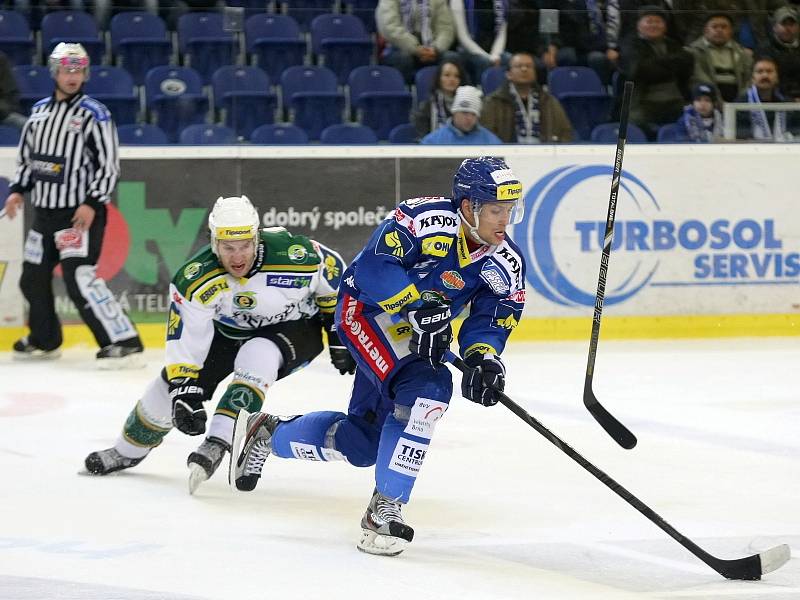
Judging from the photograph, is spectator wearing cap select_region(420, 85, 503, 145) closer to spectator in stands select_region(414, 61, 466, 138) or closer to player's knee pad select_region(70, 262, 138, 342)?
Answer: spectator in stands select_region(414, 61, 466, 138)

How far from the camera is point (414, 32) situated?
8797 mm

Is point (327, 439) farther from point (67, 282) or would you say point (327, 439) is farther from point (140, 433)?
point (67, 282)

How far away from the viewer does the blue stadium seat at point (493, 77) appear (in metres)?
8.66

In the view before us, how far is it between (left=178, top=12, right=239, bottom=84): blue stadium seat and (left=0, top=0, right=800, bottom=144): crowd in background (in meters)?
0.09

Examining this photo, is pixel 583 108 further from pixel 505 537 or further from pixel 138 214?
pixel 505 537

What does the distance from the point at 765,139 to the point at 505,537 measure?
565 cm

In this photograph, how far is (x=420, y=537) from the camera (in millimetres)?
4059

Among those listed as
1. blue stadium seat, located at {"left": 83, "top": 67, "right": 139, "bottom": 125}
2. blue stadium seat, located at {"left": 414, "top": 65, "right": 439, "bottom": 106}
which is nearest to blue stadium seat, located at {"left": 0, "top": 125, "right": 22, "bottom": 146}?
blue stadium seat, located at {"left": 83, "top": 67, "right": 139, "bottom": 125}

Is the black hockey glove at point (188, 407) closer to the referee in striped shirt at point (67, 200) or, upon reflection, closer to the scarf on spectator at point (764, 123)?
the referee in striped shirt at point (67, 200)

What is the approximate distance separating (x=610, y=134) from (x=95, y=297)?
3370mm

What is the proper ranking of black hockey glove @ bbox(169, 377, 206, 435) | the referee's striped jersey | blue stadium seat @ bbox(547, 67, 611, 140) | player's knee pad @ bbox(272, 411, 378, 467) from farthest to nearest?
1. blue stadium seat @ bbox(547, 67, 611, 140)
2. the referee's striped jersey
3. black hockey glove @ bbox(169, 377, 206, 435)
4. player's knee pad @ bbox(272, 411, 378, 467)

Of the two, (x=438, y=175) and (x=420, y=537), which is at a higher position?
(x=438, y=175)

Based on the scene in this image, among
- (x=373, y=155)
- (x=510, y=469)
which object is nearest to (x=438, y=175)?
(x=373, y=155)

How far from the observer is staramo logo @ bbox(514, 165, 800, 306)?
8.73m
